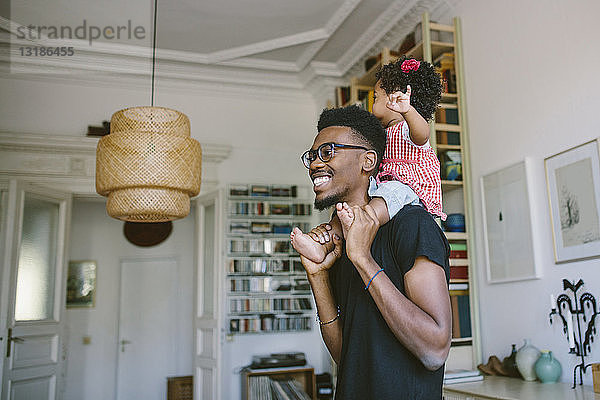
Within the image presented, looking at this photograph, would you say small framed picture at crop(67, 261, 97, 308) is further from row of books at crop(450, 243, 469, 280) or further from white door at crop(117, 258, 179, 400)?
row of books at crop(450, 243, 469, 280)

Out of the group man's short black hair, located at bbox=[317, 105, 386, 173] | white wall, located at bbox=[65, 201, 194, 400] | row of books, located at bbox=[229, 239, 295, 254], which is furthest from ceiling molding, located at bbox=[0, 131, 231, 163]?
man's short black hair, located at bbox=[317, 105, 386, 173]

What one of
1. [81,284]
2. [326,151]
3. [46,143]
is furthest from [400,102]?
[81,284]

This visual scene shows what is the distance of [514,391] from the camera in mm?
2939

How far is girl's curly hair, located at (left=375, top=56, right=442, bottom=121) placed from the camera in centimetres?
151

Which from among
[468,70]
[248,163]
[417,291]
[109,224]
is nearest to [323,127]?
[417,291]

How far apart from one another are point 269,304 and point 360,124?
15.9ft

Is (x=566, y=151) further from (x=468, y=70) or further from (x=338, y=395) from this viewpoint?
(x=338, y=395)

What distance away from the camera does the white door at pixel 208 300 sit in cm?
564

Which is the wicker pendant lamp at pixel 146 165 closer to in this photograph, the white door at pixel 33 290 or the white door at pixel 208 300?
the white door at pixel 33 290

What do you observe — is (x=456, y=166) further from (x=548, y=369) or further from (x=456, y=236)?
(x=548, y=369)

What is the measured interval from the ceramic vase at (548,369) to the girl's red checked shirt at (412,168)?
82.3 inches

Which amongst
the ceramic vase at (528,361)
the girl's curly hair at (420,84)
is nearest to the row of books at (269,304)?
the ceramic vase at (528,361)

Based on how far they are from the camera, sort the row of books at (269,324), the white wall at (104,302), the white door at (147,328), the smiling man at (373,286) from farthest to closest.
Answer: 1. the white door at (147,328)
2. the white wall at (104,302)
3. the row of books at (269,324)
4. the smiling man at (373,286)

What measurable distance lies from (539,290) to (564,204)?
22.6 inches
